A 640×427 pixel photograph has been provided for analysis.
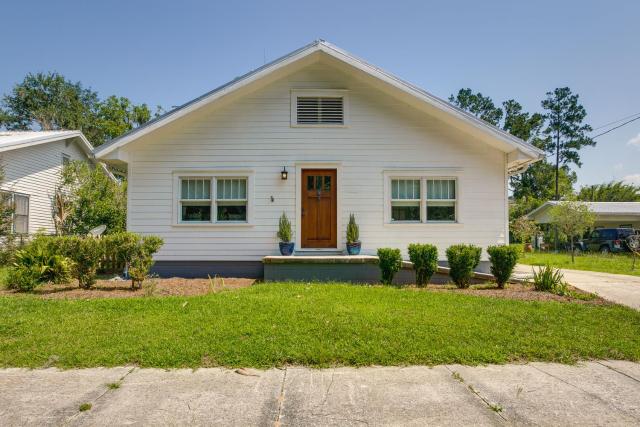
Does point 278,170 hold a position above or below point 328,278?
above

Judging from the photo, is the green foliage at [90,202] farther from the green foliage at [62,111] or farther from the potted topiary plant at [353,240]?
the green foliage at [62,111]

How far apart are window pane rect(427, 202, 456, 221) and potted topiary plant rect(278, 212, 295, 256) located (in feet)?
12.6

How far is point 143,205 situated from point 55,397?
726 centimetres

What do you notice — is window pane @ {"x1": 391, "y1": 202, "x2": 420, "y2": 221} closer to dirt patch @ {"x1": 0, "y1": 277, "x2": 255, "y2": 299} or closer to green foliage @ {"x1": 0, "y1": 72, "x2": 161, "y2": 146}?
dirt patch @ {"x1": 0, "y1": 277, "x2": 255, "y2": 299}

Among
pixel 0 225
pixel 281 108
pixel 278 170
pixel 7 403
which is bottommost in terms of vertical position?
pixel 7 403

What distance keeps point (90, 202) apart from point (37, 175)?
2.65 m

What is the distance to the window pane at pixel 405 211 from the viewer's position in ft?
32.7

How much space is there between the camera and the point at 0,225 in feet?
39.0

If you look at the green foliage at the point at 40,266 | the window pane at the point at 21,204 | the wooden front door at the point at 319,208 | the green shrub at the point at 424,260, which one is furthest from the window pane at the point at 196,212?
the window pane at the point at 21,204

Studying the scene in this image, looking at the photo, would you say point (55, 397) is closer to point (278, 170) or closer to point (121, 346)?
point (121, 346)

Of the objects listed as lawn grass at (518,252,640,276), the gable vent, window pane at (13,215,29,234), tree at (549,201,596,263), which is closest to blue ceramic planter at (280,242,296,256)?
the gable vent

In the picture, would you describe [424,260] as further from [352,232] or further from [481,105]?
[481,105]

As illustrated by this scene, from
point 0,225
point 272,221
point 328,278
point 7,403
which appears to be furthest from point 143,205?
point 7,403

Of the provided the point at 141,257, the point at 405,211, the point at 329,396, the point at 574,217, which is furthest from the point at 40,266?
the point at 574,217
